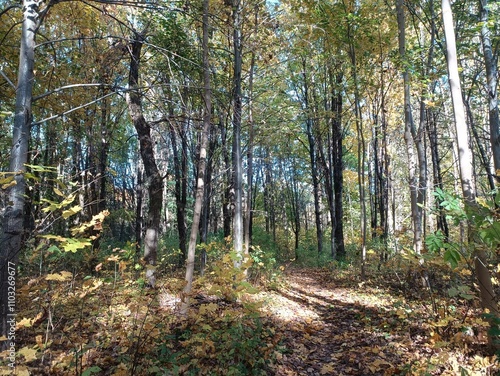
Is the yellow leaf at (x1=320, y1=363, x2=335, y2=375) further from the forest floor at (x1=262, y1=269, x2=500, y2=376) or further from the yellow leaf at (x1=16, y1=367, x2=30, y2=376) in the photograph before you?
the yellow leaf at (x1=16, y1=367, x2=30, y2=376)

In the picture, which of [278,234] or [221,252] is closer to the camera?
[221,252]

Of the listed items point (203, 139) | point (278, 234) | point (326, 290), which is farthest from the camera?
point (278, 234)

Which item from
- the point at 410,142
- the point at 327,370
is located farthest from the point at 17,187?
the point at 410,142

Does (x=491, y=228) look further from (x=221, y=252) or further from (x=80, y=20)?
(x=80, y=20)

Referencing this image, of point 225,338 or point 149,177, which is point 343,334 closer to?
point 225,338

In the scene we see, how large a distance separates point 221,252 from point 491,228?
7.04 m

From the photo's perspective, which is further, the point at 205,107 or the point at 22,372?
the point at 205,107

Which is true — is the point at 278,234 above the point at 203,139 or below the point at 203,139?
below

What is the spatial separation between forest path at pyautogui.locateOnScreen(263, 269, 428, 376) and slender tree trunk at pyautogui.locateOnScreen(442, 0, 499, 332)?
1148 mm

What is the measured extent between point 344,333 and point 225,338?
7.94ft

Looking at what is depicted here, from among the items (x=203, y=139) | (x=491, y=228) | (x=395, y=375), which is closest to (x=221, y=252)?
(x=203, y=139)

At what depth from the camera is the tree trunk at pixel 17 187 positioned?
2225mm

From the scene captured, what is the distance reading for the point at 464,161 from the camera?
12.7ft

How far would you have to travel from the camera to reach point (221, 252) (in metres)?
8.73
